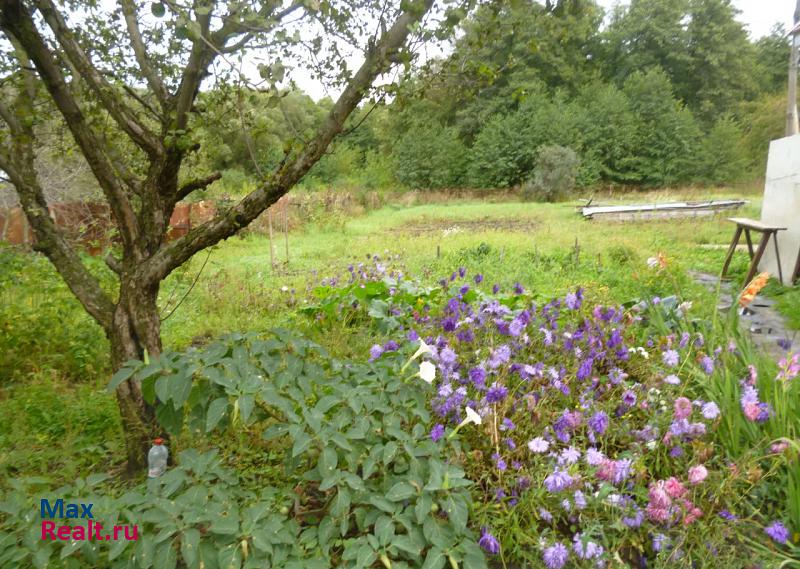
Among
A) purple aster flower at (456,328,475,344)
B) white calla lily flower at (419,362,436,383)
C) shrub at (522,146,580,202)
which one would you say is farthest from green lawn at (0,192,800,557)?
shrub at (522,146,580,202)

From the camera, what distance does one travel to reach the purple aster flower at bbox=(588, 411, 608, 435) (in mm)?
1736

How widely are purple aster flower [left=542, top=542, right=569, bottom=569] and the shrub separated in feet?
67.7

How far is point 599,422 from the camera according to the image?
5.71 feet

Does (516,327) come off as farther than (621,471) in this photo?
Yes

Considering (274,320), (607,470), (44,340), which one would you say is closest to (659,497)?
(607,470)

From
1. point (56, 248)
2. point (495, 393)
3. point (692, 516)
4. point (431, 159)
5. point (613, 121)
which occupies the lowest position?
point (692, 516)

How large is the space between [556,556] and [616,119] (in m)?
28.2

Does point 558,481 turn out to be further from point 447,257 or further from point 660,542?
point 447,257

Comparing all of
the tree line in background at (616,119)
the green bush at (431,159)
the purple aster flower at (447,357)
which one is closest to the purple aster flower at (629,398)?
the purple aster flower at (447,357)

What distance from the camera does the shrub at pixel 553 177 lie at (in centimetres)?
2066

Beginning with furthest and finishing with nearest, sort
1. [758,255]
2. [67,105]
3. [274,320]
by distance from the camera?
1. [758,255]
2. [274,320]
3. [67,105]

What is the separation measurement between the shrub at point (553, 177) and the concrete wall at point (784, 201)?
1501 cm

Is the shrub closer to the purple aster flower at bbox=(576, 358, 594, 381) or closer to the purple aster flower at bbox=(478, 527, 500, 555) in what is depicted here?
the purple aster flower at bbox=(576, 358, 594, 381)

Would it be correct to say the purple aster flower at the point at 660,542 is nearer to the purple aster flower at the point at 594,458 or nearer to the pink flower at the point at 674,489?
Result: the pink flower at the point at 674,489
